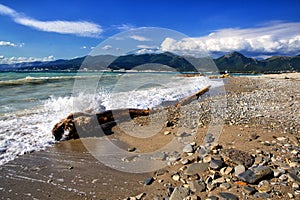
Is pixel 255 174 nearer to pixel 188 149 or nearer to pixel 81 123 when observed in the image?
pixel 188 149

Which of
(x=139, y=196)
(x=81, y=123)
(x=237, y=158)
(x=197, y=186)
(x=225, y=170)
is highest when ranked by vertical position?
(x=81, y=123)

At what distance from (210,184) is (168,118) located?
4002 mm

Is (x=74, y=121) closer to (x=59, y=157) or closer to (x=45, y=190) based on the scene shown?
(x=59, y=157)

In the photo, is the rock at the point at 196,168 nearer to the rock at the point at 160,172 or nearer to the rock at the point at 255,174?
the rock at the point at 160,172

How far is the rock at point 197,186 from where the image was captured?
3348 mm

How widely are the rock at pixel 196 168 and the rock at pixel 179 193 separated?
53 centimetres

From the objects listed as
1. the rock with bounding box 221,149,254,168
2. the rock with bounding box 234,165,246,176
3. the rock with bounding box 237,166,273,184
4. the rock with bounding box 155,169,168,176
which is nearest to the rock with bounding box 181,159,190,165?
the rock with bounding box 155,169,168,176

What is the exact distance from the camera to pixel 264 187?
3168 millimetres

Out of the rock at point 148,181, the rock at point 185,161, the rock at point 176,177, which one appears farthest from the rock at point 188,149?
the rock at point 148,181

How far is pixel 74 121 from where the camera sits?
6488 mm

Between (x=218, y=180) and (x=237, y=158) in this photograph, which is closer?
(x=218, y=180)

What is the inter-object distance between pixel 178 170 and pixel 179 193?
2.56 ft

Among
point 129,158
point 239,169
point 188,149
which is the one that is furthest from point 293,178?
point 129,158

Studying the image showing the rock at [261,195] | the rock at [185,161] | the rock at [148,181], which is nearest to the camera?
the rock at [261,195]
